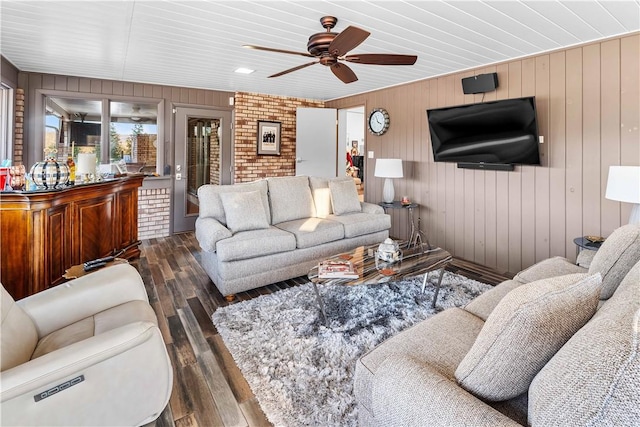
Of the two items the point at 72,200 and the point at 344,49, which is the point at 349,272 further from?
the point at 72,200

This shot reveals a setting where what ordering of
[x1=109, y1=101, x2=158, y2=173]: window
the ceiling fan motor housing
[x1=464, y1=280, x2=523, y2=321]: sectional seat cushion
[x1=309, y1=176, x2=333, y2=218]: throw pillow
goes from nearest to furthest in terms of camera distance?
[x1=464, y1=280, x2=523, y2=321]: sectional seat cushion
the ceiling fan motor housing
[x1=309, y1=176, x2=333, y2=218]: throw pillow
[x1=109, y1=101, x2=158, y2=173]: window

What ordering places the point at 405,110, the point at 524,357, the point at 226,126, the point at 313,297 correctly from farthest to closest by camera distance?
the point at 226,126 → the point at 405,110 → the point at 313,297 → the point at 524,357

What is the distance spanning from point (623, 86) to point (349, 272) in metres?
2.90

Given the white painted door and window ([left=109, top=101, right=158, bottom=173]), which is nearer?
window ([left=109, top=101, right=158, bottom=173])

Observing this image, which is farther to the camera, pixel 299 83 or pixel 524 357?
pixel 299 83

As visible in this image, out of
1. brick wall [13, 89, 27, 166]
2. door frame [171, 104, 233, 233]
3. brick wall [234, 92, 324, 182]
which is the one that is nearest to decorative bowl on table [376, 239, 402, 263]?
brick wall [234, 92, 324, 182]

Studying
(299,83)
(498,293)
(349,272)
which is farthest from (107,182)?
(498,293)

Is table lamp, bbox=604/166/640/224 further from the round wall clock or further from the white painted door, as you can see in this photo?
the white painted door

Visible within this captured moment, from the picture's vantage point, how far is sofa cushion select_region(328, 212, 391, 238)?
12.9ft

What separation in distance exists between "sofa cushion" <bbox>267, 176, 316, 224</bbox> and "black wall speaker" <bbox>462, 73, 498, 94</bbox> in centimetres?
222

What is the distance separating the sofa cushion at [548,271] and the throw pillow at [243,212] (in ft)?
7.64

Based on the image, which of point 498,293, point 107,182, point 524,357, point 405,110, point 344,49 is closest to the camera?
point 524,357

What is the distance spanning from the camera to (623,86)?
2949 millimetres

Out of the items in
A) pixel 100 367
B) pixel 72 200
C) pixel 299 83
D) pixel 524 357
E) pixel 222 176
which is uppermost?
pixel 299 83
